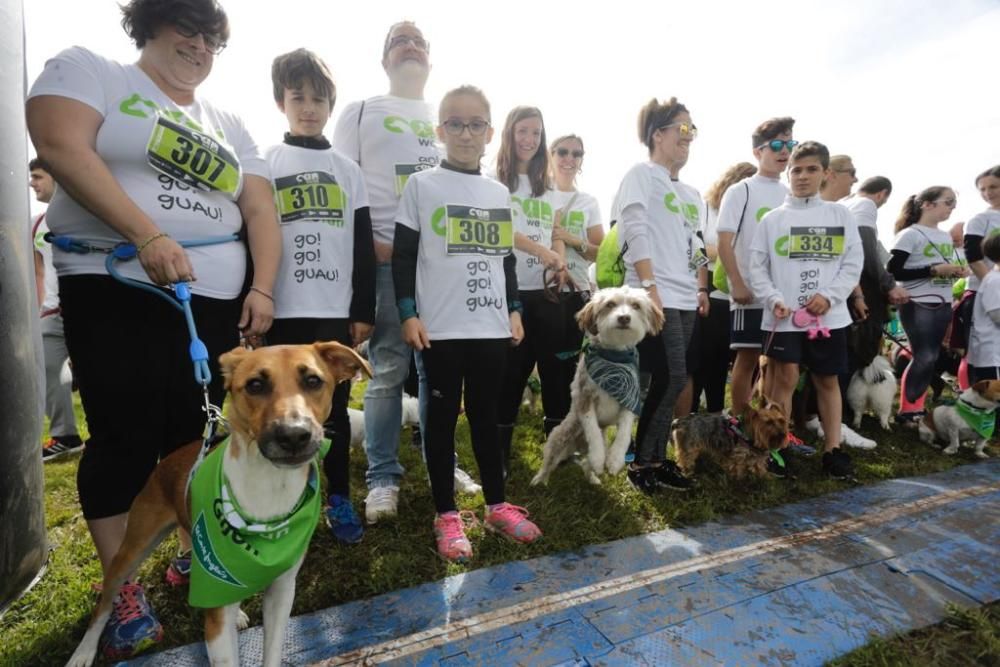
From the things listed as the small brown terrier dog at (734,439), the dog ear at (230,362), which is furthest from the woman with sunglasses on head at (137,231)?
the small brown terrier dog at (734,439)

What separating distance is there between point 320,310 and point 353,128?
135 centimetres

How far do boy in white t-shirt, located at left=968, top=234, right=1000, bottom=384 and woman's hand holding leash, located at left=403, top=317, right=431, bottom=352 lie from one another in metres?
5.88

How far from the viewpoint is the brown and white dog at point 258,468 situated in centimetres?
153

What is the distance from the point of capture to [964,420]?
15.1 feet

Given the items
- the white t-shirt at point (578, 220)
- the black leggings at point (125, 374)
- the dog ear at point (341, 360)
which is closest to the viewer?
the black leggings at point (125, 374)

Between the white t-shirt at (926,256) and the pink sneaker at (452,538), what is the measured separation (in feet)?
18.5

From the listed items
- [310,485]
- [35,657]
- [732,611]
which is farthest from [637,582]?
[35,657]

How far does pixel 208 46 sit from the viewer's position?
6.51 ft

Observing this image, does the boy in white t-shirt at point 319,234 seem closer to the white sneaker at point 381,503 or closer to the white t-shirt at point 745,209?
the white sneaker at point 381,503

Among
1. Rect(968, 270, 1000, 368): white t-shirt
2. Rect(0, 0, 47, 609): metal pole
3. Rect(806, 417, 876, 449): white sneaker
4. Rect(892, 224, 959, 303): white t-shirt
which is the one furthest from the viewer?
Rect(892, 224, 959, 303): white t-shirt

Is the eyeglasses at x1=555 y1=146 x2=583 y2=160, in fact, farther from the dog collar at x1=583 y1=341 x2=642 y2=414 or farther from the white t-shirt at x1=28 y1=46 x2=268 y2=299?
the white t-shirt at x1=28 y1=46 x2=268 y2=299

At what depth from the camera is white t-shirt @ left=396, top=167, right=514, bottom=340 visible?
264 centimetres

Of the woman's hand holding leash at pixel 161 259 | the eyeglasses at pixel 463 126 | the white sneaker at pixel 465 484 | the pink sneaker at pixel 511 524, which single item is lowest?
the white sneaker at pixel 465 484

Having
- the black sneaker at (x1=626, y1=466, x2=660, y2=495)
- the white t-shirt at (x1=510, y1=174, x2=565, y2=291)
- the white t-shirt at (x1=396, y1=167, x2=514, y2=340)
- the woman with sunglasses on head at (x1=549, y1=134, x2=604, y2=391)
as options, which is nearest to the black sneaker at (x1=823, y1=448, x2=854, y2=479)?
the black sneaker at (x1=626, y1=466, x2=660, y2=495)
